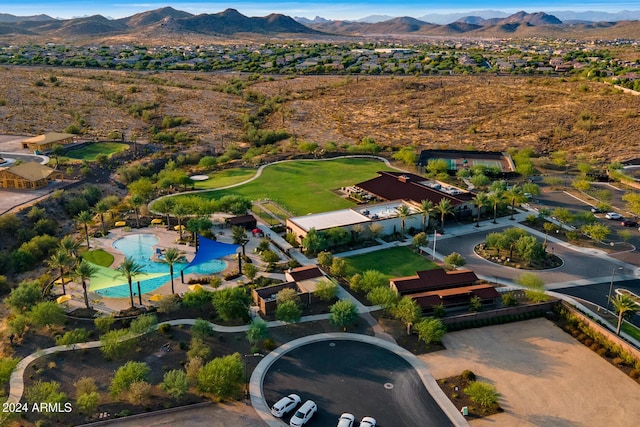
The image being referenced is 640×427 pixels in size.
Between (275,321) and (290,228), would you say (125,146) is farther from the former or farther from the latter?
(275,321)

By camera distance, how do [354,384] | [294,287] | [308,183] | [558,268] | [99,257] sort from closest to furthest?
[354,384] < [294,287] < [558,268] < [99,257] < [308,183]

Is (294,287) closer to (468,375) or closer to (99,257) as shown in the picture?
(468,375)

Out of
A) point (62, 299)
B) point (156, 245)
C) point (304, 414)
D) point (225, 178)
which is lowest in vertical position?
A: point (304, 414)

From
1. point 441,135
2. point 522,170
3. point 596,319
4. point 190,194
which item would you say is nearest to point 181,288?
point 190,194

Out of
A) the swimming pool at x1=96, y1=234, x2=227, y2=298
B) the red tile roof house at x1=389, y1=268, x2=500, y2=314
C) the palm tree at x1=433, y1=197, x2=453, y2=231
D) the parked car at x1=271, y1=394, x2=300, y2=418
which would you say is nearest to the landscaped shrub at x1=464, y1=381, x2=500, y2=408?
the red tile roof house at x1=389, y1=268, x2=500, y2=314

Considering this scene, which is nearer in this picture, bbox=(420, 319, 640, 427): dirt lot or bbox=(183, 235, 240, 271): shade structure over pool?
bbox=(420, 319, 640, 427): dirt lot

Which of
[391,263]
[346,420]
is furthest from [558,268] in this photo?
[346,420]

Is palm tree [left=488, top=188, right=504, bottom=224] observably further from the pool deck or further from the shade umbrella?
the shade umbrella

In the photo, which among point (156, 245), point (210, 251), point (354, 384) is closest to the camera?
point (354, 384)
